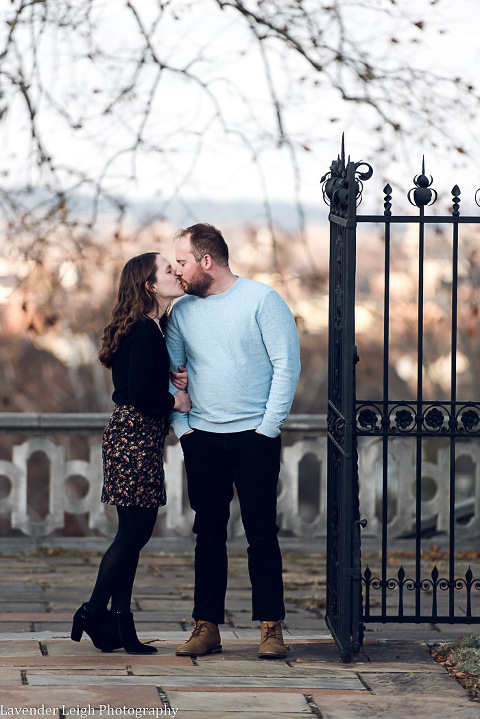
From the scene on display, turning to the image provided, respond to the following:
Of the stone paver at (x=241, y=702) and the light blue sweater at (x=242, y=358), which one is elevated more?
the light blue sweater at (x=242, y=358)

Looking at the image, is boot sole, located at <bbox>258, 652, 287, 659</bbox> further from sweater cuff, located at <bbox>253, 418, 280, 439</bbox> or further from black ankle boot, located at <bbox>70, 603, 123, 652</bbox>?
sweater cuff, located at <bbox>253, 418, 280, 439</bbox>

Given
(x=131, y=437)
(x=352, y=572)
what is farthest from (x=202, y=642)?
(x=131, y=437)

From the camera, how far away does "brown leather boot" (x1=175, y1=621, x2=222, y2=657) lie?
4.91 meters

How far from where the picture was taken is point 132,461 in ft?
15.8

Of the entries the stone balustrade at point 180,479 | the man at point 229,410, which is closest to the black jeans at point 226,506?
the man at point 229,410

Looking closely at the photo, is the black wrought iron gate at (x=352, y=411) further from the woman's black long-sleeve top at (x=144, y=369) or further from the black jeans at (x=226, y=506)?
the woman's black long-sleeve top at (x=144, y=369)

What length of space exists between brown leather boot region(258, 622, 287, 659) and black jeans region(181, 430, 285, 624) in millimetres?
39

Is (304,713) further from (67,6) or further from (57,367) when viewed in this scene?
(57,367)

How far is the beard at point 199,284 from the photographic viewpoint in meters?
4.88

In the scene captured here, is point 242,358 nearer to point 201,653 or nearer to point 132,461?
point 132,461

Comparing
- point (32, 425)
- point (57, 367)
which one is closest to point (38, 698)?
point (32, 425)

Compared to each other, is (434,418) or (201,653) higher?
(434,418)

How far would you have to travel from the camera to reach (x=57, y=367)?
28844 millimetres

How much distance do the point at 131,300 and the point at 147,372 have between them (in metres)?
0.34
